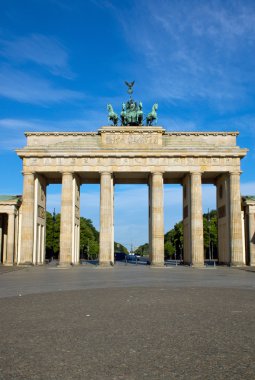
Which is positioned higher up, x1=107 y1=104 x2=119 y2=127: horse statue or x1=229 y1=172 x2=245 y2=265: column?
x1=107 y1=104 x2=119 y2=127: horse statue

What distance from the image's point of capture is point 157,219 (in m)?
56.9

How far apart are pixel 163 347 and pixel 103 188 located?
49.0m

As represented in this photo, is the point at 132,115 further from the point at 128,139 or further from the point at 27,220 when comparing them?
the point at 27,220

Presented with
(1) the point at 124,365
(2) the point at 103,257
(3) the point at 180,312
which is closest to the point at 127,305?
(3) the point at 180,312

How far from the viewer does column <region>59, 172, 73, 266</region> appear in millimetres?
56844

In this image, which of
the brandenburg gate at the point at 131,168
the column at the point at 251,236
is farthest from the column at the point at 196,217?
the column at the point at 251,236

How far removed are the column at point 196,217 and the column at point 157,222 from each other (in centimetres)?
399

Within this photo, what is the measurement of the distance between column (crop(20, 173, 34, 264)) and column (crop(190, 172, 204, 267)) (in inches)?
838

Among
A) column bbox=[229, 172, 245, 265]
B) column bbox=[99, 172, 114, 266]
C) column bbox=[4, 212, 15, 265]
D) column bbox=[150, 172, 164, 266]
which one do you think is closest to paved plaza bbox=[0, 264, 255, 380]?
column bbox=[99, 172, 114, 266]

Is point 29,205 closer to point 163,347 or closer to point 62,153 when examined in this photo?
point 62,153

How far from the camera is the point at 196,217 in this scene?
56781mm

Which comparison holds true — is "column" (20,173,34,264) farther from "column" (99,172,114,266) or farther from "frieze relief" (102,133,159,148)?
"frieze relief" (102,133,159,148)

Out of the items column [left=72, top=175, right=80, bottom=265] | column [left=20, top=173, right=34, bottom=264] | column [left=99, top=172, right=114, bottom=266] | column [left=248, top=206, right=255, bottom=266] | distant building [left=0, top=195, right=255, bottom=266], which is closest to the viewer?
distant building [left=0, top=195, right=255, bottom=266]

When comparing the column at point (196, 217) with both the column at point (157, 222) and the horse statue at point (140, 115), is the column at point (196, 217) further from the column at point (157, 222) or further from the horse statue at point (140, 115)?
the horse statue at point (140, 115)
